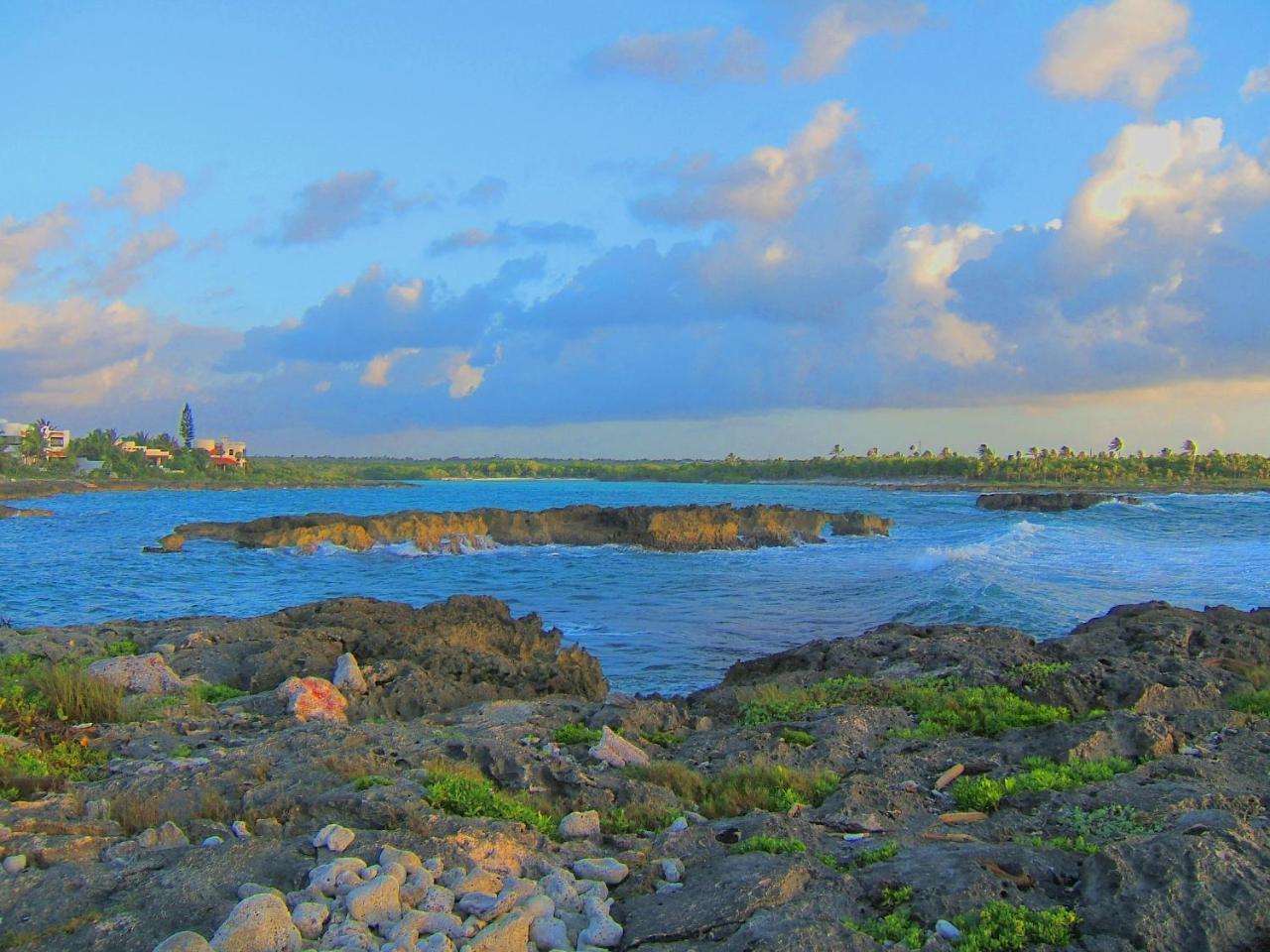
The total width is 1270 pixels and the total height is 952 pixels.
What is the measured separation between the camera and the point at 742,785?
844cm

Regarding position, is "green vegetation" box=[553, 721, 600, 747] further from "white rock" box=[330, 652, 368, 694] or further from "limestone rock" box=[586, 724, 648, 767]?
"white rock" box=[330, 652, 368, 694]

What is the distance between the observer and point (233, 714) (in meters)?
11.4

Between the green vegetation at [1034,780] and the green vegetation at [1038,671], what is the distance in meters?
4.03

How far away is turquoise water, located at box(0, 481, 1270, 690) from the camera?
23.9 metres

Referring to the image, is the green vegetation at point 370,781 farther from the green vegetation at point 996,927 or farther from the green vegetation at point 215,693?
the green vegetation at point 215,693

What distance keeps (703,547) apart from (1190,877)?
143 ft

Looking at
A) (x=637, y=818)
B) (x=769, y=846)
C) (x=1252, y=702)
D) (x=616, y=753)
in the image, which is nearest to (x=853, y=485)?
(x=1252, y=702)

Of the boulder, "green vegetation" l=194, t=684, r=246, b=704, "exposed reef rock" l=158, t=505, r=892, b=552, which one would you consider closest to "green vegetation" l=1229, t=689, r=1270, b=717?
"green vegetation" l=194, t=684, r=246, b=704

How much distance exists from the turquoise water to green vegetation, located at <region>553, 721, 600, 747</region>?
7.04 m

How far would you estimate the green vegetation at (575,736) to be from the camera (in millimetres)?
10484

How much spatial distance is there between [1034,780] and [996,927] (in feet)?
11.2

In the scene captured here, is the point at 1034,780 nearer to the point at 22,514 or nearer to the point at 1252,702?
the point at 1252,702

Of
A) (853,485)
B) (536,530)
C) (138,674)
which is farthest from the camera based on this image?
(853,485)

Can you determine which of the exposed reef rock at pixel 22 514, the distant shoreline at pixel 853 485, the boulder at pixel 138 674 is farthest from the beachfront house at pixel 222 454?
the boulder at pixel 138 674
